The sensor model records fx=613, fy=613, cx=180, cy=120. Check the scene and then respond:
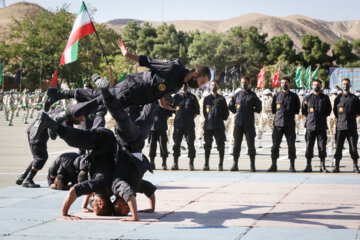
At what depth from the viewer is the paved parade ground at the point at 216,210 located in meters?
7.05

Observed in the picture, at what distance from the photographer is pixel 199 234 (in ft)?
22.9

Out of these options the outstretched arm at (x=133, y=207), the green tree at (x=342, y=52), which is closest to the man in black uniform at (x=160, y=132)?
the outstretched arm at (x=133, y=207)

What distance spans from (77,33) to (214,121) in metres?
4.44

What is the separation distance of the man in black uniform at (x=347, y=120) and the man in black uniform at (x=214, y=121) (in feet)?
8.88

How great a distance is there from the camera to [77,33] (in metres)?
12.2

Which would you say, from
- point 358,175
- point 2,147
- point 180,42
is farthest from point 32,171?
point 180,42

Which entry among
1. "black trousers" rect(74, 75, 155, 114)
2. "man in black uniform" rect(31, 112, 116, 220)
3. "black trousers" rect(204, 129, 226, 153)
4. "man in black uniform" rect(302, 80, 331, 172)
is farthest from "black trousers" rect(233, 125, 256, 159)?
"man in black uniform" rect(31, 112, 116, 220)

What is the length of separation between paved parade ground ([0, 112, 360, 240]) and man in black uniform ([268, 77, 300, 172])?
0.62m

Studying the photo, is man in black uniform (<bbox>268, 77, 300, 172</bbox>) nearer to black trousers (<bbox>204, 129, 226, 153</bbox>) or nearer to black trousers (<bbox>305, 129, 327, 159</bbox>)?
black trousers (<bbox>305, 129, 327, 159</bbox>)

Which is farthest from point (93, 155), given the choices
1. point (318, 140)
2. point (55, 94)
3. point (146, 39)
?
point (146, 39)

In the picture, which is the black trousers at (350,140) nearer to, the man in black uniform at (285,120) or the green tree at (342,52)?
the man in black uniform at (285,120)

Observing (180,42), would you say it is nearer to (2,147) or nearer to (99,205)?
(2,147)

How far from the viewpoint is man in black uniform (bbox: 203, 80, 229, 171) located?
49.2 feet

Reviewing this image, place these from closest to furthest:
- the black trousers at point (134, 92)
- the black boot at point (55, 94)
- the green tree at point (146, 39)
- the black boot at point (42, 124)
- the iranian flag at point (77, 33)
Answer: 1. the black boot at point (42, 124)
2. the black trousers at point (134, 92)
3. the black boot at point (55, 94)
4. the iranian flag at point (77, 33)
5. the green tree at point (146, 39)
